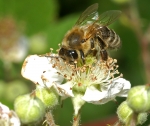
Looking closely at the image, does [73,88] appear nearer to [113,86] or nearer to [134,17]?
[113,86]

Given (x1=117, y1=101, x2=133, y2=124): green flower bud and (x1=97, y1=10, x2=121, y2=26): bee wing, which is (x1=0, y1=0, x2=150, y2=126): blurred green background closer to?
(x1=97, y1=10, x2=121, y2=26): bee wing

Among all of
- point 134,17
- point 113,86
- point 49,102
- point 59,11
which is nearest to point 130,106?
point 113,86

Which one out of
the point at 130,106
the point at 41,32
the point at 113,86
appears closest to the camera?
the point at 130,106

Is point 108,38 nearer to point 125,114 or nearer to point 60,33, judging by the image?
point 125,114

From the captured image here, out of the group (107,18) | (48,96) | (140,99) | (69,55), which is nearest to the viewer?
(140,99)

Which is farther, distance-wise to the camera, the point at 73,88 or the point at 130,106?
the point at 73,88

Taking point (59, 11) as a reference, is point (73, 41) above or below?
below

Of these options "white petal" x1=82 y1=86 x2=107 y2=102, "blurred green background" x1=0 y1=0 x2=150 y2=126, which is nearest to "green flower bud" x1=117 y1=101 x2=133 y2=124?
"white petal" x1=82 y1=86 x2=107 y2=102

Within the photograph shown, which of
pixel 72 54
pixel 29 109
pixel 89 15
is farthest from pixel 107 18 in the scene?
pixel 29 109

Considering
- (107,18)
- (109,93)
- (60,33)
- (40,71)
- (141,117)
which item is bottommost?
(141,117)
